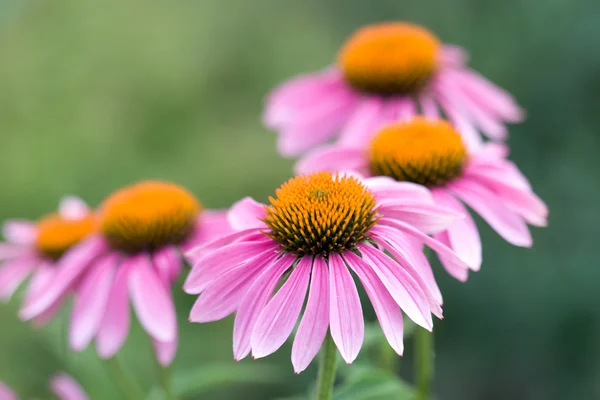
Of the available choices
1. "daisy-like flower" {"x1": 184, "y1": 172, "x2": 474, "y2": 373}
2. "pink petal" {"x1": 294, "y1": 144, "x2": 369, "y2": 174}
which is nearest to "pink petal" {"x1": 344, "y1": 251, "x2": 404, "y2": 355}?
"daisy-like flower" {"x1": 184, "y1": 172, "x2": 474, "y2": 373}

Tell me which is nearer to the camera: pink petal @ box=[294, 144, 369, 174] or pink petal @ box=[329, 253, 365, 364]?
pink petal @ box=[329, 253, 365, 364]

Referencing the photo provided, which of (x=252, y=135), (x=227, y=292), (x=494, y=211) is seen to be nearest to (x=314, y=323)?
(x=227, y=292)

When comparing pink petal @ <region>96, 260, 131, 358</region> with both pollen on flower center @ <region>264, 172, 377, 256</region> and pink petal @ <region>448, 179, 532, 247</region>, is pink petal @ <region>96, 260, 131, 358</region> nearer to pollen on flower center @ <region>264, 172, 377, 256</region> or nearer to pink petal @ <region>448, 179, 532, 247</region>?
pollen on flower center @ <region>264, 172, 377, 256</region>

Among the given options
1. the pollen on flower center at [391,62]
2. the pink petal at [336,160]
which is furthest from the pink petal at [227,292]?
the pollen on flower center at [391,62]

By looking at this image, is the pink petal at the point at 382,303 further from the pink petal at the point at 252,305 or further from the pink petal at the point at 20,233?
the pink petal at the point at 20,233

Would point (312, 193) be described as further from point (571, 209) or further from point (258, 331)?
point (571, 209)

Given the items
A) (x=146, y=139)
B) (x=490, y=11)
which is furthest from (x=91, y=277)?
(x=146, y=139)
